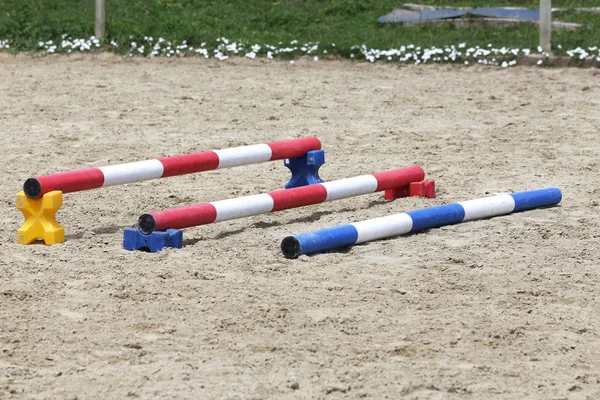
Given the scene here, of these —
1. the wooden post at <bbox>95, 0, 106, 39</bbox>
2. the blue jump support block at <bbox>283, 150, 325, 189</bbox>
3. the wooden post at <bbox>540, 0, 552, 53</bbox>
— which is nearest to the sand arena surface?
the blue jump support block at <bbox>283, 150, 325, 189</bbox>

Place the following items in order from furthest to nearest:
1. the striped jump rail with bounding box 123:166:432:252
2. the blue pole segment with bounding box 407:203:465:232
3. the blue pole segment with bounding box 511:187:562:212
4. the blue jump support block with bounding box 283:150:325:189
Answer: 1. the blue jump support block with bounding box 283:150:325:189
2. the blue pole segment with bounding box 511:187:562:212
3. the blue pole segment with bounding box 407:203:465:232
4. the striped jump rail with bounding box 123:166:432:252

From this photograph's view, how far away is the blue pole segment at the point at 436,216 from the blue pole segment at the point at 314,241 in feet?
1.59

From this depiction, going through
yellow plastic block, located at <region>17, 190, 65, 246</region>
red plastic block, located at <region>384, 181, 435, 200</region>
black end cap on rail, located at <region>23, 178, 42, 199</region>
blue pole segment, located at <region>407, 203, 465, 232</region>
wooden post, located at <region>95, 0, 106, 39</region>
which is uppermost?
wooden post, located at <region>95, 0, 106, 39</region>

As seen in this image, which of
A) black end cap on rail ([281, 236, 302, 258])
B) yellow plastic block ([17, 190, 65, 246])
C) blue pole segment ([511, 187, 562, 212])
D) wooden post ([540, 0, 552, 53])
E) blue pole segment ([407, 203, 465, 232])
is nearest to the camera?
black end cap on rail ([281, 236, 302, 258])

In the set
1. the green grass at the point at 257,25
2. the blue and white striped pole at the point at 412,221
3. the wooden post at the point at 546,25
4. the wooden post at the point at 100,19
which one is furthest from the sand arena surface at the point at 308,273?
the wooden post at the point at 100,19

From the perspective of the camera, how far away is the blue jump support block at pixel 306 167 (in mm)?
6309

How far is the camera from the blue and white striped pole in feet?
15.8

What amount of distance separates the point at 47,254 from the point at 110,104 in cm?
426

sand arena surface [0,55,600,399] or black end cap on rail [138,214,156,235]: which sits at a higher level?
black end cap on rail [138,214,156,235]

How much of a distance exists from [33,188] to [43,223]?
18 centimetres

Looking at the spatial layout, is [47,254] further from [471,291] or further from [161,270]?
[471,291]

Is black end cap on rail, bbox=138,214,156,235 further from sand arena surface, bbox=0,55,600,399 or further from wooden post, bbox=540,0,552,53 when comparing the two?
wooden post, bbox=540,0,552,53

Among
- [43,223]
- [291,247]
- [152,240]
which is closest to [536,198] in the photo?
[291,247]

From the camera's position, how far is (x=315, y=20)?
13.0m
